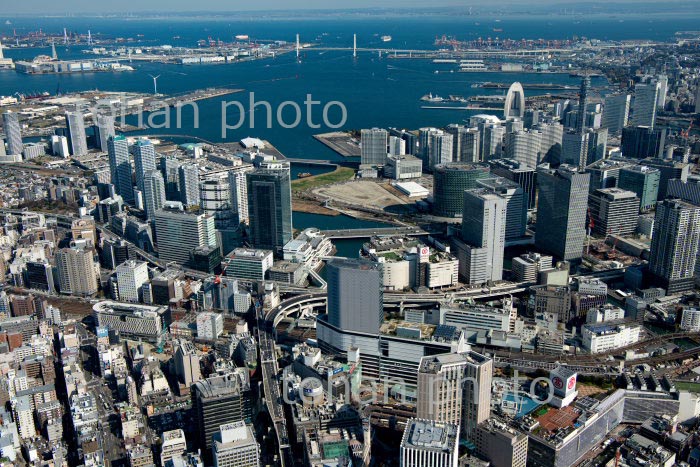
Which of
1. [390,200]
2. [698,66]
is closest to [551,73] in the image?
[698,66]

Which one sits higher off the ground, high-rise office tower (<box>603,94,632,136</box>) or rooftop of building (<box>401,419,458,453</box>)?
high-rise office tower (<box>603,94,632,136</box>)

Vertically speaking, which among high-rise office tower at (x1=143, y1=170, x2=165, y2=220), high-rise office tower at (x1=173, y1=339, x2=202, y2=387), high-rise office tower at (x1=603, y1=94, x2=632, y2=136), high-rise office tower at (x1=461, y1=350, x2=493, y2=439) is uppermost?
high-rise office tower at (x1=603, y1=94, x2=632, y2=136)

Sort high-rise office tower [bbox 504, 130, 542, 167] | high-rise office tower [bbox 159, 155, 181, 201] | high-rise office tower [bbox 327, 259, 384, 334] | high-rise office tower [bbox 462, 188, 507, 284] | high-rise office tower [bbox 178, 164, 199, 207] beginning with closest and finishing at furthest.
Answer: high-rise office tower [bbox 327, 259, 384, 334] < high-rise office tower [bbox 462, 188, 507, 284] < high-rise office tower [bbox 178, 164, 199, 207] < high-rise office tower [bbox 159, 155, 181, 201] < high-rise office tower [bbox 504, 130, 542, 167]

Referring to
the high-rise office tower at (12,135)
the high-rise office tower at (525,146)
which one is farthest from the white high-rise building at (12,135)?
the high-rise office tower at (525,146)

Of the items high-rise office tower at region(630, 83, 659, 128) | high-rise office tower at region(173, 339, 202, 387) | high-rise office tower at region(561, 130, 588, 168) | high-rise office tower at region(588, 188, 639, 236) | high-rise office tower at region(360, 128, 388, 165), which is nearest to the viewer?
high-rise office tower at region(173, 339, 202, 387)

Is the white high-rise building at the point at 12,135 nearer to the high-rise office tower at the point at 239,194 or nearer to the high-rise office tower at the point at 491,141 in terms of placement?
the high-rise office tower at the point at 239,194

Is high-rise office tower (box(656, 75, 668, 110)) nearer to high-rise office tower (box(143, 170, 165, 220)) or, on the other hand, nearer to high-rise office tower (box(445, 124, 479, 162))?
high-rise office tower (box(445, 124, 479, 162))

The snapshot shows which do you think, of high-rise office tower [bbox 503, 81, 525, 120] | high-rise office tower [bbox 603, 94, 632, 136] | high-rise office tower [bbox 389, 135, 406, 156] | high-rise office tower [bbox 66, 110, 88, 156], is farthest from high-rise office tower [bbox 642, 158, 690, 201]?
high-rise office tower [bbox 66, 110, 88, 156]
